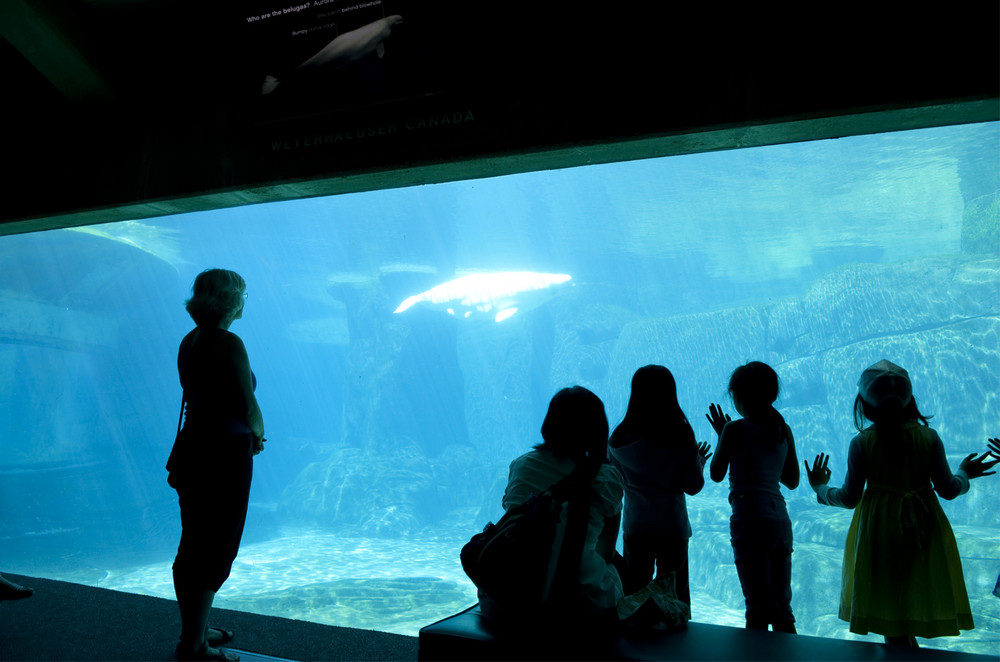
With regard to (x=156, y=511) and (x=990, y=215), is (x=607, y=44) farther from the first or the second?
(x=156, y=511)

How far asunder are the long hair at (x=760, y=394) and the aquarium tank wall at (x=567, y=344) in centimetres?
1052

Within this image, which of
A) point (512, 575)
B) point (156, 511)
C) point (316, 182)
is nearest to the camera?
point (512, 575)

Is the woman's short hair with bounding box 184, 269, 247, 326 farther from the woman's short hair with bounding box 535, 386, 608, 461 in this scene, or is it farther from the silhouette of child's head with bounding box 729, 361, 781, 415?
the silhouette of child's head with bounding box 729, 361, 781, 415

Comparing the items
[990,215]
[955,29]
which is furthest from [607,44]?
[990,215]

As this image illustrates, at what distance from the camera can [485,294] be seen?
156 ft

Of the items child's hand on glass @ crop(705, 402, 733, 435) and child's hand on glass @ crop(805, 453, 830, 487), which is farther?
child's hand on glass @ crop(705, 402, 733, 435)

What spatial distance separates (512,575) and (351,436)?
41674mm

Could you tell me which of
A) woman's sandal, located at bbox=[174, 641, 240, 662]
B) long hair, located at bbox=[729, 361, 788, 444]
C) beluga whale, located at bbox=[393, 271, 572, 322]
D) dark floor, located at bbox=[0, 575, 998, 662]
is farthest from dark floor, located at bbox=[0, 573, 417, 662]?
beluga whale, located at bbox=[393, 271, 572, 322]

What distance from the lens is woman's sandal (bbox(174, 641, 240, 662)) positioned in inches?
108

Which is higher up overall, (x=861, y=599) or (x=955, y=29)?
(x=955, y=29)

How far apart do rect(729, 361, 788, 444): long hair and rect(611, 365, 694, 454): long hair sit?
0.36m

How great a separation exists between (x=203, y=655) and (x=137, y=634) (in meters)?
0.95

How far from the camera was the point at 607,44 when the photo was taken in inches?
122

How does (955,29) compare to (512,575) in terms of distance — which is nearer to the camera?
(512,575)
